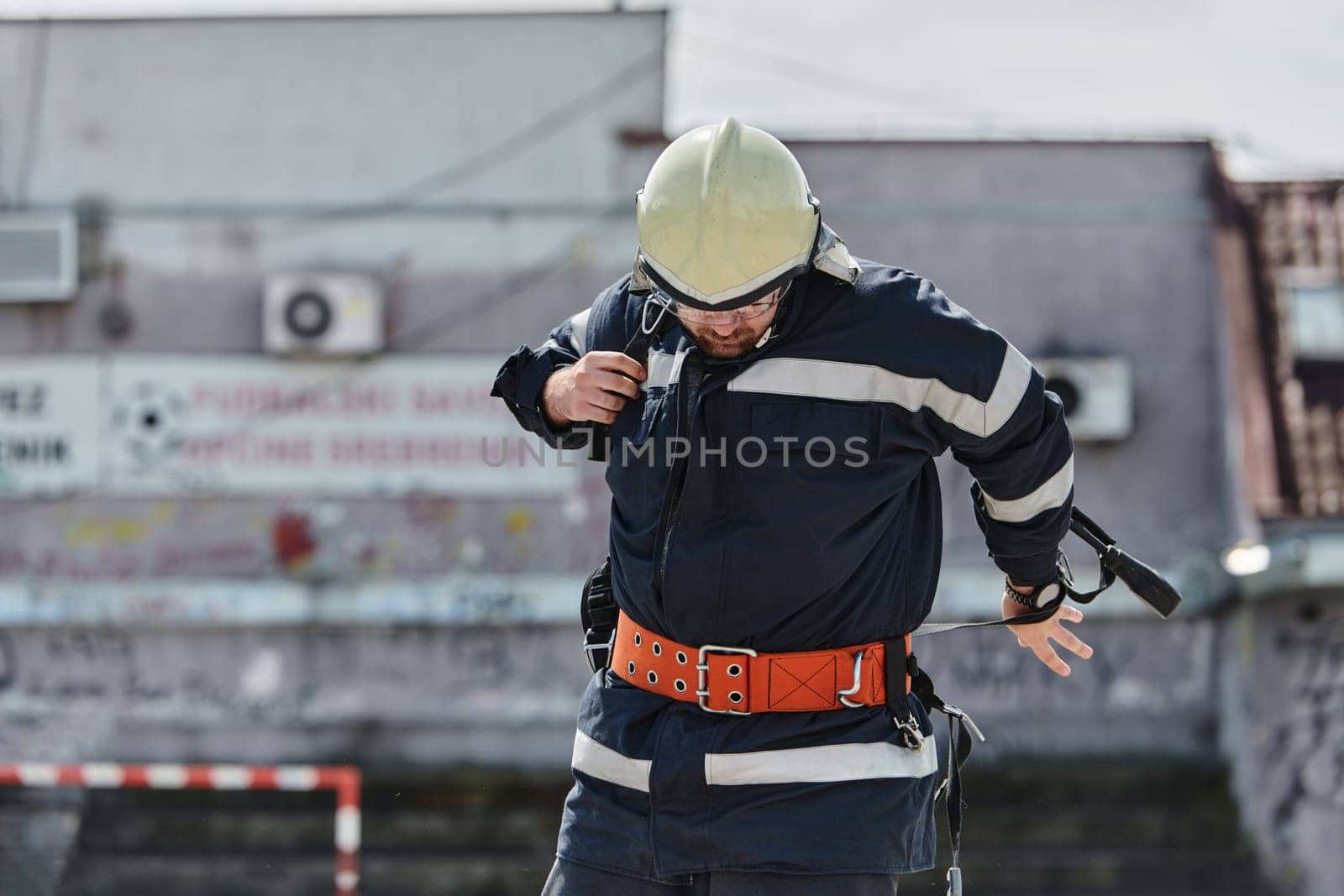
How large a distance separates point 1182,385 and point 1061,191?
4.97 feet

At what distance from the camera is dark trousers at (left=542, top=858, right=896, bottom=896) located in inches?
118

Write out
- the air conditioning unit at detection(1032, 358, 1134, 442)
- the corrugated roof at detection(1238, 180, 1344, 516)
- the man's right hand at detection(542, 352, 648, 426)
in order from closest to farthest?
1. the man's right hand at detection(542, 352, 648, 426)
2. the corrugated roof at detection(1238, 180, 1344, 516)
3. the air conditioning unit at detection(1032, 358, 1134, 442)

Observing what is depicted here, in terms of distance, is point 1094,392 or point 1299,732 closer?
point 1299,732

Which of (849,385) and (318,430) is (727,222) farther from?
(318,430)

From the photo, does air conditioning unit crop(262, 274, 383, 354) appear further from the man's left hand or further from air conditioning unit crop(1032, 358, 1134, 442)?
the man's left hand

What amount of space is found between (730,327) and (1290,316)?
850 cm

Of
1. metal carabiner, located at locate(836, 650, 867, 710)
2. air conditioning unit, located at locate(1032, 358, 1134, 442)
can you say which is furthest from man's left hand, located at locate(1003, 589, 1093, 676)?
air conditioning unit, located at locate(1032, 358, 1134, 442)

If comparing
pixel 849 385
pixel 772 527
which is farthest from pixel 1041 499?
pixel 772 527

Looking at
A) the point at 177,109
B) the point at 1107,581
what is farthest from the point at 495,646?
Answer: the point at 1107,581

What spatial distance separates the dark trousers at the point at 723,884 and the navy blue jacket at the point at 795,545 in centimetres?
2

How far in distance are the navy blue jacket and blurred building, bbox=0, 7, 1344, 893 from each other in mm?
7438

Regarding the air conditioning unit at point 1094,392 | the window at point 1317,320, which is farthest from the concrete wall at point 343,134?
the window at point 1317,320

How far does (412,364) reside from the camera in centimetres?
1070

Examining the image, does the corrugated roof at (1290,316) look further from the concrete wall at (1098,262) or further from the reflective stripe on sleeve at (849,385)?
the reflective stripe on sleeve at (849,385)
